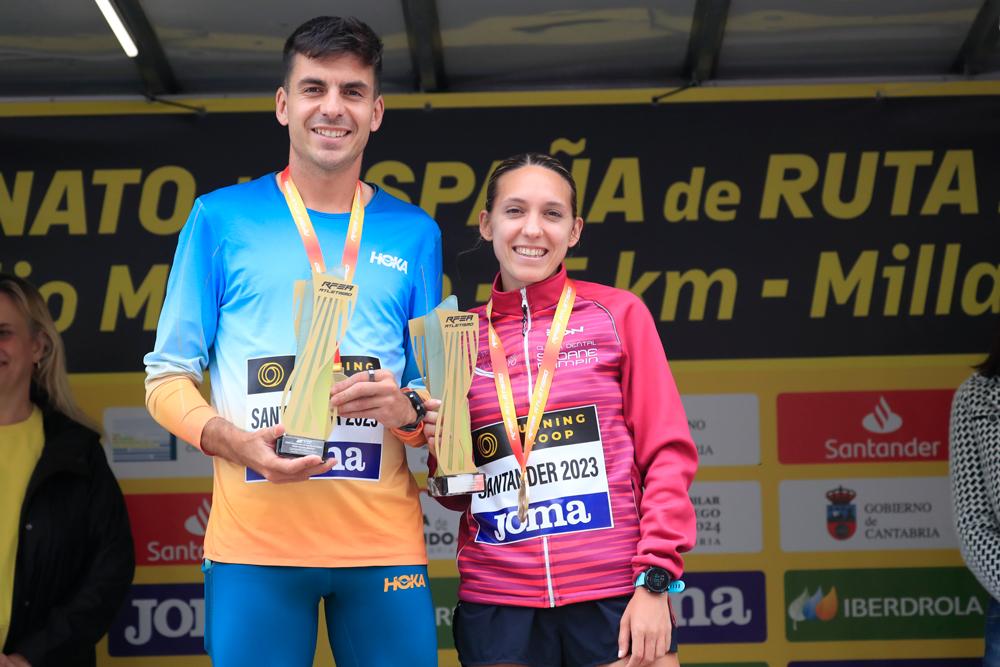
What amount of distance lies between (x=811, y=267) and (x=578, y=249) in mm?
845

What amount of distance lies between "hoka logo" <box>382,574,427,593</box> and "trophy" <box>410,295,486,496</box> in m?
0.18

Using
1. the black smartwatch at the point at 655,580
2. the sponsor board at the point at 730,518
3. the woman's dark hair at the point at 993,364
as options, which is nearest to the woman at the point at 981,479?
the woman's dark hair at the point at 993,364

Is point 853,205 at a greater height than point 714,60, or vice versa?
point 714,60

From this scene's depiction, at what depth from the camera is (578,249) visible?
13.9ft

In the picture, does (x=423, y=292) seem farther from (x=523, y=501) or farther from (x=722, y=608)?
(x=722, y=608)

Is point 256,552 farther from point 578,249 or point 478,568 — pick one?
point 578,249

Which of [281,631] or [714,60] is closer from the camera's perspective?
[281,631]

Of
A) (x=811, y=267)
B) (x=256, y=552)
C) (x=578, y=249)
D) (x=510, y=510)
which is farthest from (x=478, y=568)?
(x=811, y=267)

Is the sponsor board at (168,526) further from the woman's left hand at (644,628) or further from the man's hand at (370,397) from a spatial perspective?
the woman's left hand at (644,628)

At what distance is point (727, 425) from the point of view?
4188 millimetres

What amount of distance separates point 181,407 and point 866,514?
272 cm

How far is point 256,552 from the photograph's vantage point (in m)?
2.29

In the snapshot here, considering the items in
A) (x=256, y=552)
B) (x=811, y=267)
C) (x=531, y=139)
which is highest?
(x=531, y=139)

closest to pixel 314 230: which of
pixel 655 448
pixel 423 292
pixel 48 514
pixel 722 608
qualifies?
pixel 423 292
